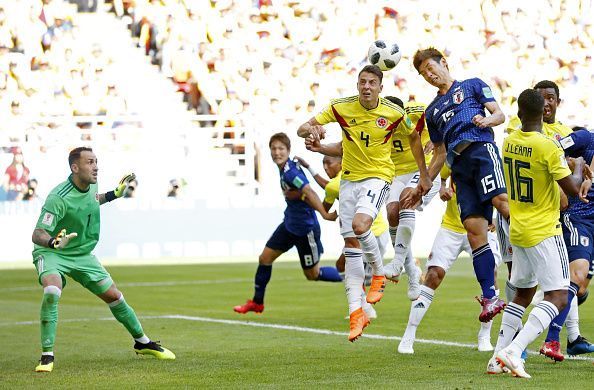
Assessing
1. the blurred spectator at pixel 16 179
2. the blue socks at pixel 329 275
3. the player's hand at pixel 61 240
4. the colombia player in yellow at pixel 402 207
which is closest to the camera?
the player's hand at pixel 61 240

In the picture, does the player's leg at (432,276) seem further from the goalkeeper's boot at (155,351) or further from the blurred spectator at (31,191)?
the blurred spectator at (31,191)

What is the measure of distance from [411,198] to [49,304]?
3.69 meters

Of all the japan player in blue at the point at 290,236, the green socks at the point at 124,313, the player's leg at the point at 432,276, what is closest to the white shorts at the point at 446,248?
the player's leg at the point at 432,276

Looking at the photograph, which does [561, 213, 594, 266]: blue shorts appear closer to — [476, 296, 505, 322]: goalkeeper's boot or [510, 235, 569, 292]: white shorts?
[476, 296, 505, 322]: goalkeeper's boot

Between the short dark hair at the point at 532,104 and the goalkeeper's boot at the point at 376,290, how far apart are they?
2.94 meters

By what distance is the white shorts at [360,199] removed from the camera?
34.8 ft

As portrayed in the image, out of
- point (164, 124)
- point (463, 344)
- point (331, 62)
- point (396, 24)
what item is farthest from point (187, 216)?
point (463, 344)

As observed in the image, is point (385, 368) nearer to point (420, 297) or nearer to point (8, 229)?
point (420, 297)

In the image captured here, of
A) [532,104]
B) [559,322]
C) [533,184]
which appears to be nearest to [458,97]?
[532,104]

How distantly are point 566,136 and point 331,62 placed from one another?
19.0 metres

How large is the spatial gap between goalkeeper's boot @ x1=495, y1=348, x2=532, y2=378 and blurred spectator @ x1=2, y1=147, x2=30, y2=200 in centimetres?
1803

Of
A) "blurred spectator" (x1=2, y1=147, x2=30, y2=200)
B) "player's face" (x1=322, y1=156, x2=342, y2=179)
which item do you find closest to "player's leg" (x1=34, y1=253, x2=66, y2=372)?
"player's face" (x1=322, y1=156, x2=342, y2=179)

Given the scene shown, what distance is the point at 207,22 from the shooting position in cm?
2834

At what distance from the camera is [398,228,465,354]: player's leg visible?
10297 millimetres
